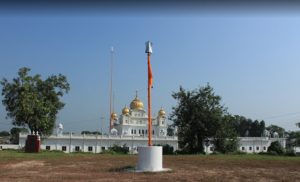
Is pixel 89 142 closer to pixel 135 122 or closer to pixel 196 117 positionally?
pixel 135 122

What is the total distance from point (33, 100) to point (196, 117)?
58.5ft

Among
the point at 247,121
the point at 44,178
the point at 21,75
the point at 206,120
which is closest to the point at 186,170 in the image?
the point at 44,178

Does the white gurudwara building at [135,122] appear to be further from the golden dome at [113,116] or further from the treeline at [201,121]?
the treeline at [201,121]

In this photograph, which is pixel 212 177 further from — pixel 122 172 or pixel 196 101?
pixel 196 101

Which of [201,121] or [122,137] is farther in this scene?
[122,137]

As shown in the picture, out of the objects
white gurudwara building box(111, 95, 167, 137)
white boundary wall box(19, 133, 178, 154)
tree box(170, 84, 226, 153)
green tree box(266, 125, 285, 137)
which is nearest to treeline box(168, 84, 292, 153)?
tree box(170, 84, 226, 153)

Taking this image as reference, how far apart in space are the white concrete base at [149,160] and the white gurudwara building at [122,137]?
49.3m

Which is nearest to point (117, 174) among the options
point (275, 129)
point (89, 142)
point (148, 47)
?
point (148, 47)

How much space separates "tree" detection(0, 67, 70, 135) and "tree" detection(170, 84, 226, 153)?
13.4 metres

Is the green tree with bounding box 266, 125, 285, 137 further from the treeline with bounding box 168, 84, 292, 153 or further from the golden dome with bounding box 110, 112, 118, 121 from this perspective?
the treeline with bounding box 168, 84, 292, 153

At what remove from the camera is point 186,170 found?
1789cm

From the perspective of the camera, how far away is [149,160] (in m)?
17.6

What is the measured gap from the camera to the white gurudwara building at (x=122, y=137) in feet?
244

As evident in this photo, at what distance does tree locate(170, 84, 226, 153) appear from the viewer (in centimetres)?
4862
